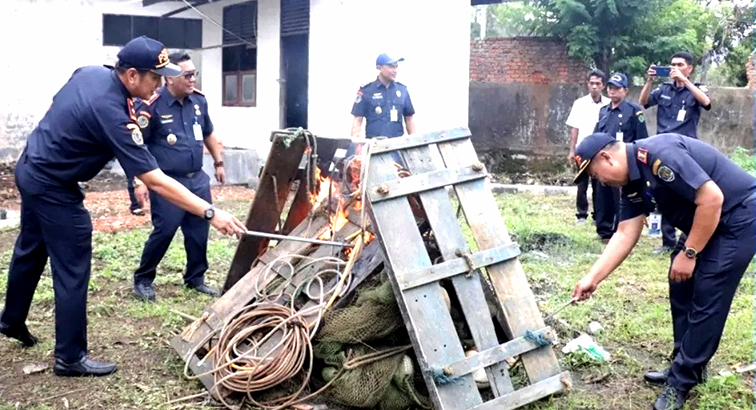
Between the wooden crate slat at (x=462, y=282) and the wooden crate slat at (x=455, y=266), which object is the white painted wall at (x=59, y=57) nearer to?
the wooden crate slat at (x=462, y=282)

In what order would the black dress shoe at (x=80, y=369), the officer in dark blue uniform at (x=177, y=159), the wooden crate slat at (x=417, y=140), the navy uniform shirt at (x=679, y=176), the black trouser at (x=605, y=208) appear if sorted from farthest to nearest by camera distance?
1. the black trouser at (x=605, y=208)
2. the officer in dark blue uniform at (x=177, y=159)
3. the black dress shoe at (x=80, y=369)
4. the wooden crate slat at (x=417, y=140)
5. the navy uniform shirt at (x=679, y=176)

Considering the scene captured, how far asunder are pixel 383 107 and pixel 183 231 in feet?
10.8

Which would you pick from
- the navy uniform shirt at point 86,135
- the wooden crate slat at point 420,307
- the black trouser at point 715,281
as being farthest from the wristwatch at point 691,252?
the navy uniform shirt at point 86,135

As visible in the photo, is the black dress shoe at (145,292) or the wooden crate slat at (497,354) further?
the black dress shoe at (145,292)

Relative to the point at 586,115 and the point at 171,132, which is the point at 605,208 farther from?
the point at 171,132

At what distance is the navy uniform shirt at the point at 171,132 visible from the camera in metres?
5.56

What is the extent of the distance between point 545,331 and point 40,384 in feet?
9.03

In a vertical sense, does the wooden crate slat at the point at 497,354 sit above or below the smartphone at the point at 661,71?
below

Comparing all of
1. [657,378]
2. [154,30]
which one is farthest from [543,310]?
[154,30]

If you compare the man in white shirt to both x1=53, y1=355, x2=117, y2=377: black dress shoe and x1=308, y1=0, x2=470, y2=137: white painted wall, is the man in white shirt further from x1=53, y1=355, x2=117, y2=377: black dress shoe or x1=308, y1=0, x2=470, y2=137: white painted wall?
x1=53, y1=355, x2=117, y2=377: black dress shoe

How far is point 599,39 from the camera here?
14.7 m

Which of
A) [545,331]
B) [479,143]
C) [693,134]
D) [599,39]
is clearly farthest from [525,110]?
[545,331]

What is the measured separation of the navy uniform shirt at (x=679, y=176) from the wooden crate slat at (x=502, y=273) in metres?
0.69

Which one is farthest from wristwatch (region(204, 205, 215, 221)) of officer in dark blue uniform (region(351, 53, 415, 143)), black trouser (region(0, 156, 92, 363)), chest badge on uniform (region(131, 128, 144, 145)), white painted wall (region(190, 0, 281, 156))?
white painted wall (region(190, 0, 281, 156))
